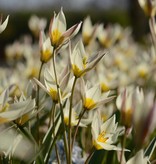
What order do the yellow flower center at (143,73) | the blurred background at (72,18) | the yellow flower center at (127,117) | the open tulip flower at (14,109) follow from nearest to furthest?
the open tulip flower at (14,109)
the yellow flower center at (127,117)
the yellow flower center at (143,73)
the blurred background at (72,18)

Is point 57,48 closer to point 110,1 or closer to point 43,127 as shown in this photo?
point 43,127

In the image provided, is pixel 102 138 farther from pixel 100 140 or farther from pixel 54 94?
pixel 54 94

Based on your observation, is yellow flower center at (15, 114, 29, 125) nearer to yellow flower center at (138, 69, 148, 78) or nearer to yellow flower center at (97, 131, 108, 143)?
yellow flower center at (97, 131, 108, 143)

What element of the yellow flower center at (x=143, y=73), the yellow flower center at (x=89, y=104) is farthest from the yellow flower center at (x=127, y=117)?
the yellow flower center at (x=143, y=73)

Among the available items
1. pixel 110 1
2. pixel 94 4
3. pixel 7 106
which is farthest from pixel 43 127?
pixel 110 1

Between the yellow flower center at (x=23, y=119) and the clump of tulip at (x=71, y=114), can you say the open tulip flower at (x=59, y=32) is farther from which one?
the yellow flower center at (x=23, y=119)

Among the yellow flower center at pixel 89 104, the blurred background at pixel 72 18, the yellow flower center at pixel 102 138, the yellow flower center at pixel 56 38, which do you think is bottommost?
the blurred background at pixel 72 18

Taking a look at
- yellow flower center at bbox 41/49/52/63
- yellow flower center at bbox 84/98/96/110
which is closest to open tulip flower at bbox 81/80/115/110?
yellow flower center at bbox 84/98/96/110
